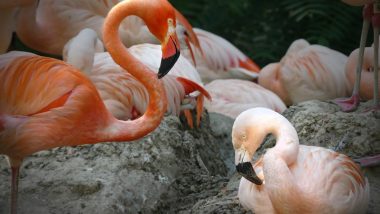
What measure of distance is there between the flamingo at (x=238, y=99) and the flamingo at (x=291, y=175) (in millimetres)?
1805

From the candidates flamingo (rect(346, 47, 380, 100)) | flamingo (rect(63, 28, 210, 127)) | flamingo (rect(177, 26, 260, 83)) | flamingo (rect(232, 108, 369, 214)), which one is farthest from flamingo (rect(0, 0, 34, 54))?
flamingo (rect(177, 26, 260, 83))

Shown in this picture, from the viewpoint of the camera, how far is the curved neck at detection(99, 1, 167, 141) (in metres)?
3.32

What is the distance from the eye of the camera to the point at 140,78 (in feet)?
11.5

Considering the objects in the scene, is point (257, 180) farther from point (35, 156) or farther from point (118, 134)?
point (35, 156)

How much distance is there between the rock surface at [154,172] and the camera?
11.0 ft

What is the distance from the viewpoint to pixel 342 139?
3.68 m

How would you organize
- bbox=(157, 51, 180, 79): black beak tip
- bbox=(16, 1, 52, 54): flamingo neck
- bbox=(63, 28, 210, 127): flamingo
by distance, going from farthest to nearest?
bbox=(16, 1, 52, 54): flamingo neck
bbox=(63, 28, 210, 127): flamingo
bbox=(157, 51, 180, 79): black beak tip

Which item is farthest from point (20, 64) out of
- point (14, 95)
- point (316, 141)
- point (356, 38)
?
point (356, 38)

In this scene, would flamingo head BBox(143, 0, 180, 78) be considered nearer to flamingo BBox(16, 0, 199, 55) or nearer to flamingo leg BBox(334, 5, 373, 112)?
flamingo leg BBox(334, 5, 373, 112)

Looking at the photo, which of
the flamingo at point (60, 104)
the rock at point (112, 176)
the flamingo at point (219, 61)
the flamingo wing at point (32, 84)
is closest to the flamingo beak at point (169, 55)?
the flamingo at point (60, 104)

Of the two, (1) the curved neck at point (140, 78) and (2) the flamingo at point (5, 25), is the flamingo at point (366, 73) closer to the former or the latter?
(1) the curved neck at point (140, 78)

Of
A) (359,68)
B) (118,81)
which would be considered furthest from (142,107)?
(359,68)

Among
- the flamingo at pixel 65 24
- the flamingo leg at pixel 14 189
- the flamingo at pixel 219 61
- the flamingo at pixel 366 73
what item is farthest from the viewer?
the flamingo at pixel 219 61

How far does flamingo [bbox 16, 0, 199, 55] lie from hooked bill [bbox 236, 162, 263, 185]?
197cm
